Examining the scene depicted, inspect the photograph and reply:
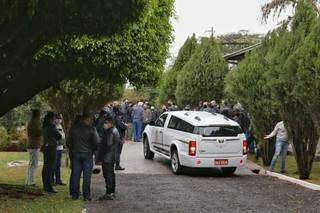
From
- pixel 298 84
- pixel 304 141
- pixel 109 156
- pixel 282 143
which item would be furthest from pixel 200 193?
pixel 282 143

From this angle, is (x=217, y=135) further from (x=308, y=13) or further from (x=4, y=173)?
(x=4, y=173)

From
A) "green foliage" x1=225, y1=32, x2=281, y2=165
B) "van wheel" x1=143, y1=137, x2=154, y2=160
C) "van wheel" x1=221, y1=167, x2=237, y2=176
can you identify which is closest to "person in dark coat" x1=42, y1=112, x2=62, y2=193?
"van wheel" x1=221, y1=167, x2=237, y2=176

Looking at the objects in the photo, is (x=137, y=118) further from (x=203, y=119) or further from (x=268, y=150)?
(x=203, y=119)

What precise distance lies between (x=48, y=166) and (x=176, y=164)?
487 centimetres

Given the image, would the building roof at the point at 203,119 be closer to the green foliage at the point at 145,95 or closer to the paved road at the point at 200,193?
the paved road at the point at 200,193

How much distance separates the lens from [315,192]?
13.5 metres

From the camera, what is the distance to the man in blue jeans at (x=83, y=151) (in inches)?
458

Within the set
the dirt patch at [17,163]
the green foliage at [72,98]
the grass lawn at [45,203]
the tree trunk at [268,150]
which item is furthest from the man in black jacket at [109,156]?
the green foliage at [72,98]

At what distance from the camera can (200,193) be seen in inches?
512

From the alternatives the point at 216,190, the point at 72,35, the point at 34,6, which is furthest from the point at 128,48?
the point at 34,6

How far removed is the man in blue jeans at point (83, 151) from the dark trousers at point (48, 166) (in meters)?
0.90

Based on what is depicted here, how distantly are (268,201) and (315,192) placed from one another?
2.07m

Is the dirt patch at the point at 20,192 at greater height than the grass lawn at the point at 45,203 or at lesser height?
greater

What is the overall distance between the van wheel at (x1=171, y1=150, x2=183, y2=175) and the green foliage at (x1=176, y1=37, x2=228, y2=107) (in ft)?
37.9
